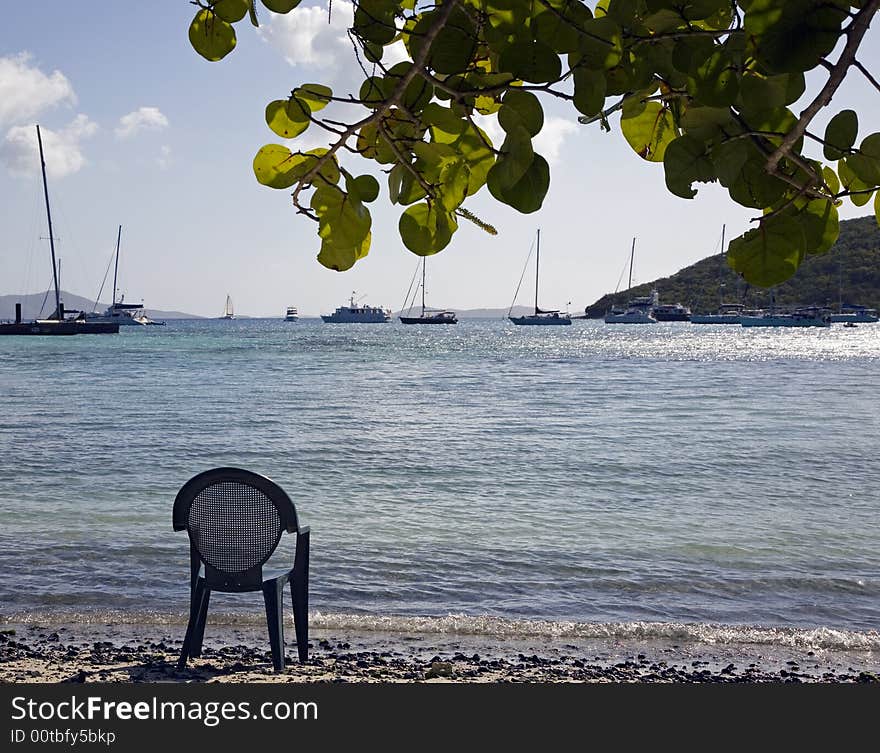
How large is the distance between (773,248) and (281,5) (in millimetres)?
643

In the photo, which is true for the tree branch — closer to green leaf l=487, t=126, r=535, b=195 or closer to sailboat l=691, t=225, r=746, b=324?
green leaf l=487, t=126, r=535, b=195

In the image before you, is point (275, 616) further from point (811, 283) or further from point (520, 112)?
point (811, 283)

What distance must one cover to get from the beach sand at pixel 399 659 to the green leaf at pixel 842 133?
14.9ft

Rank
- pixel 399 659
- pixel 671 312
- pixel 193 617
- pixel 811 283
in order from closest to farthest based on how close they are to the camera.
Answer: pixel 193 617
pixel 399 659
pixel 811 283
pixel 671 312

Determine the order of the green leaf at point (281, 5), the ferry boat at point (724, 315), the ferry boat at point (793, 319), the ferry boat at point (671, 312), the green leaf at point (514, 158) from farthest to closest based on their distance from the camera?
the ferry boat at point (671, 312)
the ferry boat at point (724, 315)
the ferry boat at point (793, 319)
the green leaf at point (281, 5)
the green leaf at point (514, 158)

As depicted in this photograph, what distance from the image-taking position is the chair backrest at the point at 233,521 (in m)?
4.57

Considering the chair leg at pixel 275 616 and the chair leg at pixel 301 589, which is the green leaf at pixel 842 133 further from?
the chair leg at pixel 275 616

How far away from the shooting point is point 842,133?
3.19ft

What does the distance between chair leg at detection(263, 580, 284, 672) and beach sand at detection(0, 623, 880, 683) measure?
106 millimetres

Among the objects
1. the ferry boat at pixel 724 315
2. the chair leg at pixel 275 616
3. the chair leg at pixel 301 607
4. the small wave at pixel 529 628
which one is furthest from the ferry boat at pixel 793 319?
the chair leg at pixel 275 616

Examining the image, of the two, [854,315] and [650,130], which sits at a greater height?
[854,315]

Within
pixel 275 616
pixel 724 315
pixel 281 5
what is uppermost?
pixel 724 315

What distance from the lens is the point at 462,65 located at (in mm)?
1045

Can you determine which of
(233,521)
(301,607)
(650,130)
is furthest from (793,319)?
(650,130)
